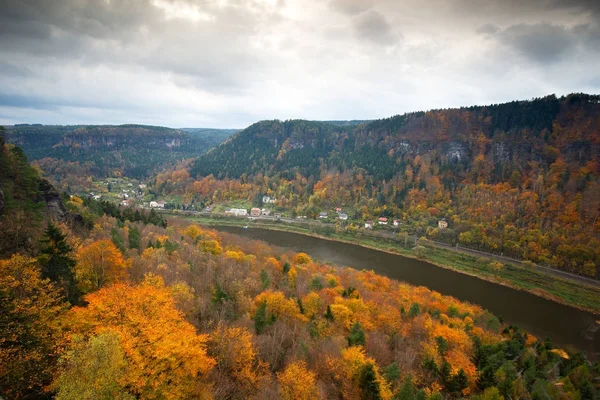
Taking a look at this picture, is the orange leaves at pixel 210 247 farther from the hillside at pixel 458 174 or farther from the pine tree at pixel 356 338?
the hillside at pixel 458 174

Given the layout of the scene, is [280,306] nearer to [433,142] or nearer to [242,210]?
[242,210]

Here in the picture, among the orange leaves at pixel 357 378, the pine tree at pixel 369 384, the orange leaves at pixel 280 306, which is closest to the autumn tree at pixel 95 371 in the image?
the orange leaves at pixel 357 378

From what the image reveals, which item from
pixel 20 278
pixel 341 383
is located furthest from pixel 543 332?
pixel 20 278

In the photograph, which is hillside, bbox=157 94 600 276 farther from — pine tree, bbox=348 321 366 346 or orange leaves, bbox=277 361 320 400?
orange leaves, bbox=277 361 320 400

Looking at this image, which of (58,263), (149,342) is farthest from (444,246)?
(58,263)

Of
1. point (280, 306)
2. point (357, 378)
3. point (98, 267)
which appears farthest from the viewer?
point (280, 306)

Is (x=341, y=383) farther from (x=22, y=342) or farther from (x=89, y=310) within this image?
(x=22, y=342)
